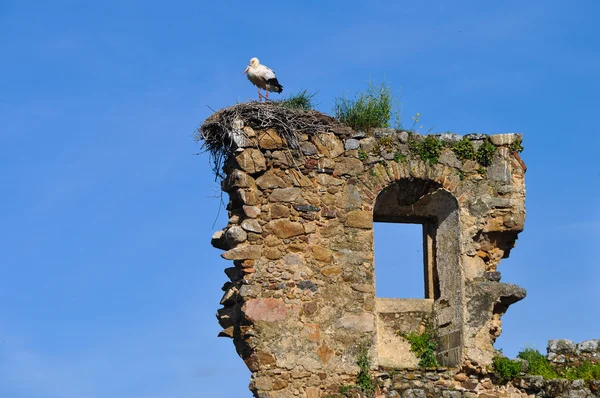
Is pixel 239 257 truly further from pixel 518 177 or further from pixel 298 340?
pixel 518 177

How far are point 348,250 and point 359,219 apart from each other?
1.28 feet

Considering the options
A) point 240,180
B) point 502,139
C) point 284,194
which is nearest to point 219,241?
point 240,180

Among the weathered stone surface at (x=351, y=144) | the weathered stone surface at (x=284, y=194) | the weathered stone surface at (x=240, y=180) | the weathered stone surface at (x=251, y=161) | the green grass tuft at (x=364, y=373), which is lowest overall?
the green grass tuft at (x=364, y=373)

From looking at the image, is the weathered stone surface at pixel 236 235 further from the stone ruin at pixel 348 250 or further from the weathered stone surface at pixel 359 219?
the weathered stone surface at pixel 359 219

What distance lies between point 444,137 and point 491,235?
50.9 inches

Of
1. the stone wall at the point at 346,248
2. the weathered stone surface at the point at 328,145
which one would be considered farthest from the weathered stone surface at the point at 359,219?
the weathered stone surface at the point at 328,145

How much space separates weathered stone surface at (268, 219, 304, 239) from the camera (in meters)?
15.8

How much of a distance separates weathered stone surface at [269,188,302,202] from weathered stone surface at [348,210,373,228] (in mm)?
668

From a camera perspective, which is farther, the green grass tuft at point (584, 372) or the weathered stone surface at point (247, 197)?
the green grass tuft at point (584, 372)

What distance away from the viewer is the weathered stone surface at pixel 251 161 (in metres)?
15.9

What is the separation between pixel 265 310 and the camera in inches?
610

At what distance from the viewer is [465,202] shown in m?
16.4

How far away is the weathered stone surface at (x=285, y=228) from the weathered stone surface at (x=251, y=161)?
65 centimetres

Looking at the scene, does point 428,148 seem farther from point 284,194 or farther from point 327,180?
point 284,194
